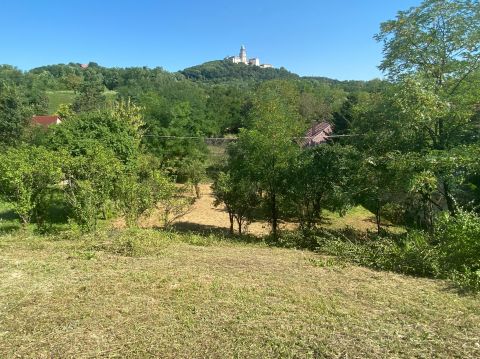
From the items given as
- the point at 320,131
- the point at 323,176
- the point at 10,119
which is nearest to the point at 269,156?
the point at 323,176

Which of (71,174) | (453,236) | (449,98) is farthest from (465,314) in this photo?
(71,174)

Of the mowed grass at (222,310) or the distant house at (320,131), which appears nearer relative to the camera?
the mowed grass at (222,310)

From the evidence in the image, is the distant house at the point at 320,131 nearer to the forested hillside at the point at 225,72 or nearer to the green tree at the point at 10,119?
the green tree at the point at 10,119

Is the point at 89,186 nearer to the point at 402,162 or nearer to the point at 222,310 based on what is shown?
the point at 222,310

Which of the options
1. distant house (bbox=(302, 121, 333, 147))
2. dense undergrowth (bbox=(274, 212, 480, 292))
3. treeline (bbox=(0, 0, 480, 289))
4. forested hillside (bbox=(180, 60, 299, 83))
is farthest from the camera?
forested hillside (bbox=(180, 60, 299, 83))

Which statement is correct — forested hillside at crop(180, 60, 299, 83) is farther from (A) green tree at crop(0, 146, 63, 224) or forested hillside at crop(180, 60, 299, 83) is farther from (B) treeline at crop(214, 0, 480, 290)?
(A) green tree at crop(0, 146, 63, 224)

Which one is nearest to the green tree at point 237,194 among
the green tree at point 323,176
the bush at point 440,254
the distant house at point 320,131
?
the green tree at point 323,176

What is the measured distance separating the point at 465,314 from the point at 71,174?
31.3 feet

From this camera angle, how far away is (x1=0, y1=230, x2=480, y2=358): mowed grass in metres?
3.54

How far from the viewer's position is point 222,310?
4.27m

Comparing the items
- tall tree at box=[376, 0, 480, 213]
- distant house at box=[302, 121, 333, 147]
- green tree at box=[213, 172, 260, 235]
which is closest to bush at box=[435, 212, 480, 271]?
tall tree at box=[376, 0, 480, 213]

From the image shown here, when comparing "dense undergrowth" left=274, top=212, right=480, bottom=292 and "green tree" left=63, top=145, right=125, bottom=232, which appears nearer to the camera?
"dense undergrowth" left=274, top=212, right=480, bottom=292

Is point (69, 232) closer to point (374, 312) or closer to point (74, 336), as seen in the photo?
point (74, 336)

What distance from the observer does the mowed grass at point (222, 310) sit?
3.54m
